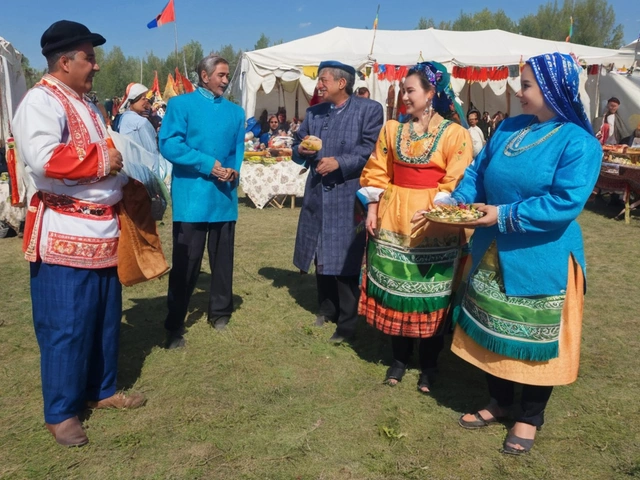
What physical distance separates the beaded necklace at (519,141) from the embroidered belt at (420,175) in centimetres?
57

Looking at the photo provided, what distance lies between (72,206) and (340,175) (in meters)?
1.95

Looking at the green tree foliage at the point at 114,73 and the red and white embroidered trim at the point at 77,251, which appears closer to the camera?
the red and white embroidered trim at the point at 77,251

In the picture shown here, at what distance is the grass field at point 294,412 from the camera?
2.60 metres

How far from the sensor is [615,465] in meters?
2.62

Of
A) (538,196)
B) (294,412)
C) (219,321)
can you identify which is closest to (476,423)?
(294,412)

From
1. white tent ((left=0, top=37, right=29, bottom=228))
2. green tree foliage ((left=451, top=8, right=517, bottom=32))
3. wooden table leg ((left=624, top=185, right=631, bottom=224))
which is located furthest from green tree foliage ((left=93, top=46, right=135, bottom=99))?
wooden table leg ((left=624, top=185, right=631, bottom=224))

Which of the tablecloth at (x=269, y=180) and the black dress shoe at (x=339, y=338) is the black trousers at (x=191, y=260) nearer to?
the black dress shoe at (x=339, y=338)

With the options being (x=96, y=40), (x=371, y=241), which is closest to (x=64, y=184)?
(x=96, y=40)

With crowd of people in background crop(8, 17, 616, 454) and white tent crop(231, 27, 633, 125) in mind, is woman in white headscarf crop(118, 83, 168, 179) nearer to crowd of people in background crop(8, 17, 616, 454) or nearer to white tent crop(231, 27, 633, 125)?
crowd of people in background crop(8, 17, 616, 454)

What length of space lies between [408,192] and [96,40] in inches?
71.0

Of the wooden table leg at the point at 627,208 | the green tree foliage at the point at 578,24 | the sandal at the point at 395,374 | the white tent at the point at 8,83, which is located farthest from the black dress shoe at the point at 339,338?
the green tree foliage at the point at 578,24

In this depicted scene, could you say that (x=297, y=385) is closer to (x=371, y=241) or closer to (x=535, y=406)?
(x=371, y=241)

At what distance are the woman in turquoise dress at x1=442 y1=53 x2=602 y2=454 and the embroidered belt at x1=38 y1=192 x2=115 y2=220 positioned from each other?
1815 mm

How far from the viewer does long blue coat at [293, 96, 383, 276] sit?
3967 millimetres
